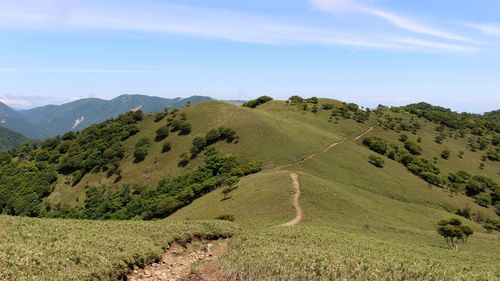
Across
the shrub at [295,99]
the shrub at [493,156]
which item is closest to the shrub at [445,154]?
the shrub at [493,156]

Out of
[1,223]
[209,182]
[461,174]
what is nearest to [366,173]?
[209,182]

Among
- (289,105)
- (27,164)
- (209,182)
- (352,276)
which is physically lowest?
(27,164)

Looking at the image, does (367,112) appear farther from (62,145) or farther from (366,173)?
(62,145)

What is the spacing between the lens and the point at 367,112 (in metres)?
162

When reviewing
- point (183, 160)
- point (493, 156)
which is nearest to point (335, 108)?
point (493, 156)

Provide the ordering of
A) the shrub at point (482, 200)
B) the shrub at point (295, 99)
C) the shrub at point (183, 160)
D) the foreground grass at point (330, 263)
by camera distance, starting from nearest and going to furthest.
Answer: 1. the foreground grass at point (330, 263)
2. the shrub at point (482, 200)
3. the shrub at point (183, 160)
4. the shrub at point (295, 99)

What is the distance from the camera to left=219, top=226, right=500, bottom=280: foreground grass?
73.2ft

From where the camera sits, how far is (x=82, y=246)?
25297 millimetres

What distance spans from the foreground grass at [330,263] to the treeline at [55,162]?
85.8m

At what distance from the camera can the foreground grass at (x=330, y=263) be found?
22.3 meters

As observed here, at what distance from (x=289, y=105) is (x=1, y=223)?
130055 millimetres

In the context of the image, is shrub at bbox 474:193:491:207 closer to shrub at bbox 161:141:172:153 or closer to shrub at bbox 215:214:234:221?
shrub at bbox 215:214:234:221

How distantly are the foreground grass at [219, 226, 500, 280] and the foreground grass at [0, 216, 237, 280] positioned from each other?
562cm

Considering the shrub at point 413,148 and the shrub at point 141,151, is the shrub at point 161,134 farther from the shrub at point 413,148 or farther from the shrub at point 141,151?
the shrub at point 413,148
